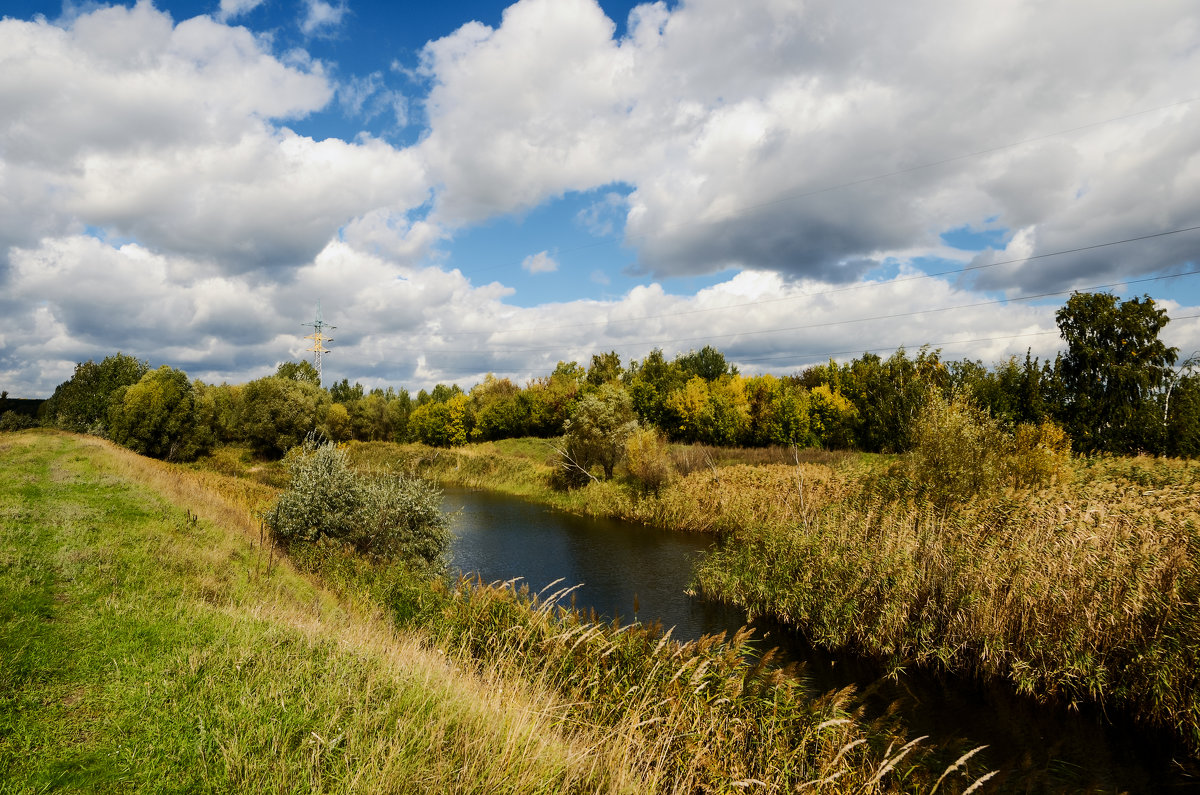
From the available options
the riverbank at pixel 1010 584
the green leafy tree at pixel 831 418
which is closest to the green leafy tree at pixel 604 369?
the green leafy tree at pixel 831 418

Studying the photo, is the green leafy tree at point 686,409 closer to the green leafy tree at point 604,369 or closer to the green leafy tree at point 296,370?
the green leafy tree at point 604,369

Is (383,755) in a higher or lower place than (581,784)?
higher

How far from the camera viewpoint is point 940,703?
10328mm

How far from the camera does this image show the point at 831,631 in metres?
12.5

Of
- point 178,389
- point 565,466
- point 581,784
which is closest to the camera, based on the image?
point 581,784

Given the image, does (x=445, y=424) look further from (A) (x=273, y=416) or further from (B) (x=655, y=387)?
(B) (x=655, y=387)

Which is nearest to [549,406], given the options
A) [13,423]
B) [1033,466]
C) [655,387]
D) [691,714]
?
[655,387]

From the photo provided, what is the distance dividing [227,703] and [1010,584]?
502 inches

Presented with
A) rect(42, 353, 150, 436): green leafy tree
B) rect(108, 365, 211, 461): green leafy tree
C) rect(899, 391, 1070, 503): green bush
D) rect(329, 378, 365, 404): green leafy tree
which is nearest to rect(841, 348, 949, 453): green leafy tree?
rect(899, 391, 1070, 503): green bush

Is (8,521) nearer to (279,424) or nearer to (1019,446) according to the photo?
(1019,446)

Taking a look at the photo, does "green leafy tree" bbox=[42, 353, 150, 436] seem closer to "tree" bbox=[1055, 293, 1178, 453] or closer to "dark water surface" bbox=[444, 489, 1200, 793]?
"dark water surface" bbox=[444, 489, 1200, 793]

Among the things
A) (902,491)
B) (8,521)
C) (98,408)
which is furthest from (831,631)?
(98,408)

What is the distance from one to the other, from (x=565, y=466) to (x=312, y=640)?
1219 inches

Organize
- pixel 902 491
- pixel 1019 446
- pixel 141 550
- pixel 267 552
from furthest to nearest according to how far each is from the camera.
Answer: pixel 1019 446 < pixel 902 491 < pixel 267 552 < pixel 141 550
